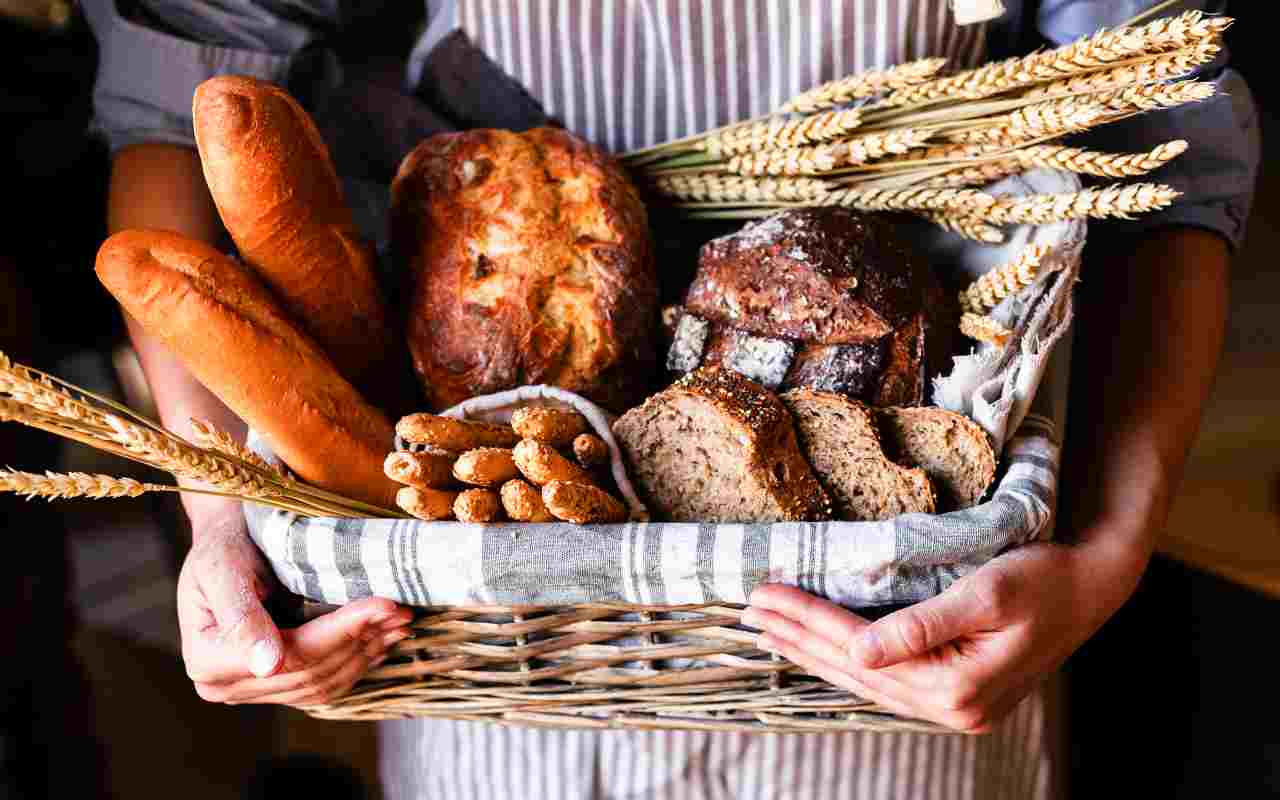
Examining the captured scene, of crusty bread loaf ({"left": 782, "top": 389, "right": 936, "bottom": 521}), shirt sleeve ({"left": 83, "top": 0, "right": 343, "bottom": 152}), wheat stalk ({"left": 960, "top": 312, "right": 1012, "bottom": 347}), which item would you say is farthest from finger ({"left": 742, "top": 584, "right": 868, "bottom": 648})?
shirt sleeve ({"left": 83, "top": 0, "right": 343, "bottom": 152})

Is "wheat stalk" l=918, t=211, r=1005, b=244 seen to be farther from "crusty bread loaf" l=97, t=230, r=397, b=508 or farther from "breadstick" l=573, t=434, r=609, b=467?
"crusty bread loaf" l=97, t=230, r=397, b=508

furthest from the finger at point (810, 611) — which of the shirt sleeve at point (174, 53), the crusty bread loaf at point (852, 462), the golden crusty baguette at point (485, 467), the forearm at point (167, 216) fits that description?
the shirt sleeve at point (174, 53)

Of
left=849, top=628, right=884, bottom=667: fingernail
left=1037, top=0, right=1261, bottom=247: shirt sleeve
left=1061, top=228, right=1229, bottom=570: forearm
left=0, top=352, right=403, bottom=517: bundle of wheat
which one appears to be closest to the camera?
left=0, top=352, right=403, bottom=517: bundle of wheat

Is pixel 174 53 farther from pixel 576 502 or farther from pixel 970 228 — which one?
pixel 970 228

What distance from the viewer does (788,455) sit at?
0.95 meters

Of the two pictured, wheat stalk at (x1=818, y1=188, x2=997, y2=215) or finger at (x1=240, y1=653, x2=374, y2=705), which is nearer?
finger at (x1=240, y1=653, x2=374, y2=705)

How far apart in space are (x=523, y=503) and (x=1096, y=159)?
65cm

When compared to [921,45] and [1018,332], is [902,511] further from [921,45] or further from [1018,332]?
[921,45]

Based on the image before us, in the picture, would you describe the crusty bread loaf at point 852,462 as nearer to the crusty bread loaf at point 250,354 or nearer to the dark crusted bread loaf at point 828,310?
the dark crusted bread loaf at point 828,310

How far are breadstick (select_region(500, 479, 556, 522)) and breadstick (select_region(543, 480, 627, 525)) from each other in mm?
12

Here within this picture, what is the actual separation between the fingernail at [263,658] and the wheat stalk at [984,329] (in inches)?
29.4

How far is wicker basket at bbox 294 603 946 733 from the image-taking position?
91 cm

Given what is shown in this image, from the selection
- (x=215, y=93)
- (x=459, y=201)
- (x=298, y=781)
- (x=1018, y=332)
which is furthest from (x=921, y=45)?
(x=298, y=781)

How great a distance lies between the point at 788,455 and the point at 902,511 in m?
0.12
